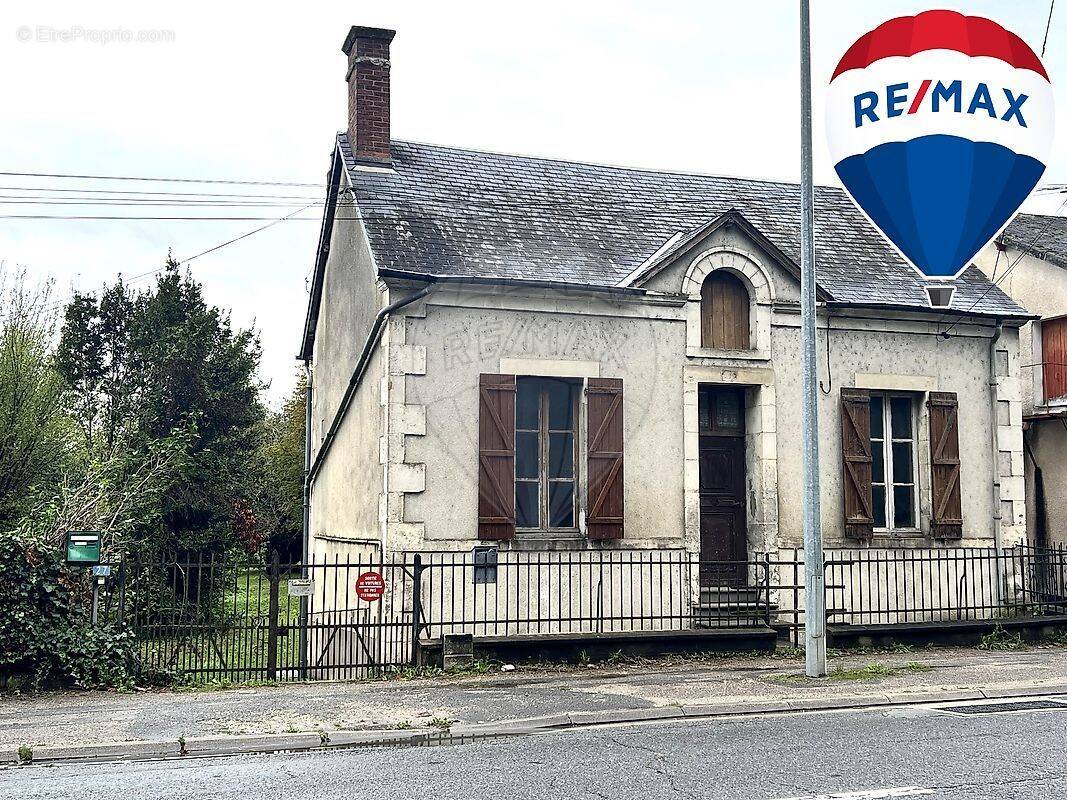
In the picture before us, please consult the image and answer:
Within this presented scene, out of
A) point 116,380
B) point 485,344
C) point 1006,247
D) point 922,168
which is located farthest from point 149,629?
point 116,380

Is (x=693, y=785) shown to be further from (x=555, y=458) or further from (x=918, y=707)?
(x=555, y=458)

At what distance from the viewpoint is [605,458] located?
14289 millimetres

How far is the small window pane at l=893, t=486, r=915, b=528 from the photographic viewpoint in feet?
52.2

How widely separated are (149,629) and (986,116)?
38.3 feet

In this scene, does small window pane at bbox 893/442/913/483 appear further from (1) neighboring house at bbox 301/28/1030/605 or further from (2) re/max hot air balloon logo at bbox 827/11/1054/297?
(2) re/max hot air balloon logo at bbox 827/11/1054/297

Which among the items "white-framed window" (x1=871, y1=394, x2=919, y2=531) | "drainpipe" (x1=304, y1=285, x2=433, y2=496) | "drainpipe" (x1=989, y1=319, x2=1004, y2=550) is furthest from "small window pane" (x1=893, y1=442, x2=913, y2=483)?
"drainpipe" (x1=304, y1=285, x2=433, y2=496)

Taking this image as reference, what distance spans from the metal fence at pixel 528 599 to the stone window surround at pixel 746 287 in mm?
2665

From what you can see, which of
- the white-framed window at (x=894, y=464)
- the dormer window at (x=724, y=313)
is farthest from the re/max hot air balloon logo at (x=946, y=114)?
the white-framed window at (x=894, y=464)

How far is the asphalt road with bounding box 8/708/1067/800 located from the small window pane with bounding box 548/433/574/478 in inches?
226

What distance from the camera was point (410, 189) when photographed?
15.8 meters

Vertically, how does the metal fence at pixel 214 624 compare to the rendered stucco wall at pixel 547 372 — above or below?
below

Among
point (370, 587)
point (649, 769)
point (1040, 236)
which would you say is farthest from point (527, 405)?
point (1040, 236)

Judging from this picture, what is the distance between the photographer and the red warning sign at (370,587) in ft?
40.7

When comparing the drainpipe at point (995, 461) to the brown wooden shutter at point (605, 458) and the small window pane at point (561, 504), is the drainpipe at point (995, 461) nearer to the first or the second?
the brown wooden shutter at point (605, 458)
